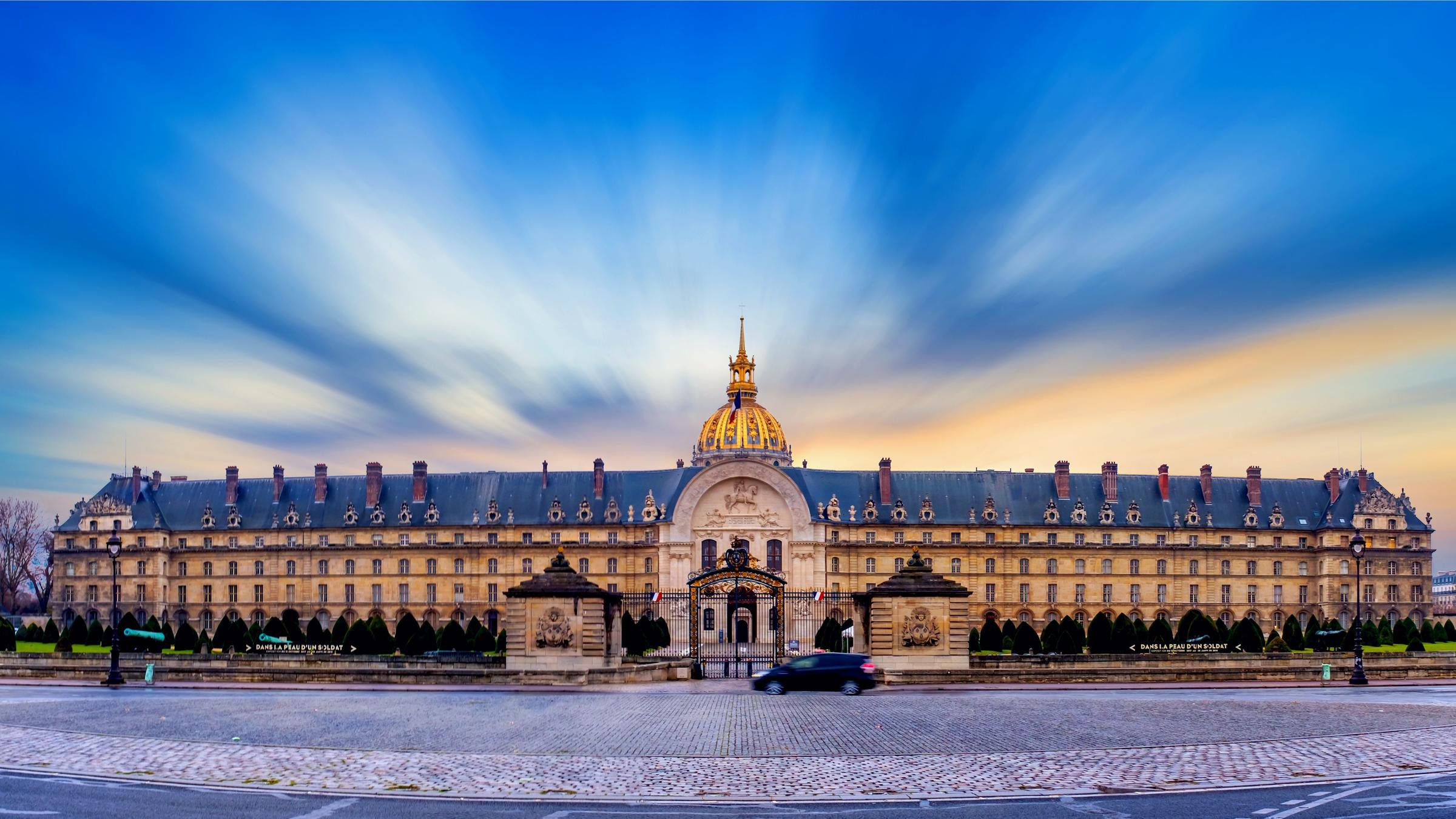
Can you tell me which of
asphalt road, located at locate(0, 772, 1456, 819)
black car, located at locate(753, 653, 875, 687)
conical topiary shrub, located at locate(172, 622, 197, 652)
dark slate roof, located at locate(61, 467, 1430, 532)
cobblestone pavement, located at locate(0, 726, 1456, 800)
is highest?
dark slate roof, located at locate(61, 467, 1430, 532)

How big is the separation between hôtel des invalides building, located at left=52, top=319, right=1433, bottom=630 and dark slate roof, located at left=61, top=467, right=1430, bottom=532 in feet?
0.55

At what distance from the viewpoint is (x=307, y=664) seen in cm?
3903

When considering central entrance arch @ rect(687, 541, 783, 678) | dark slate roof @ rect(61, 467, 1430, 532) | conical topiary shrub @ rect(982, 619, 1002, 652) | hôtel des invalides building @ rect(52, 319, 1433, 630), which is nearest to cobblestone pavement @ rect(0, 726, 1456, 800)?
central entrance arch @ rect(687, 541, 783, 678)

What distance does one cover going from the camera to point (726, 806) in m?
16.5

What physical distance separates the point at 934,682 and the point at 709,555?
5375cm

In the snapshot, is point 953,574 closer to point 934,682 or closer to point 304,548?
point 304,548

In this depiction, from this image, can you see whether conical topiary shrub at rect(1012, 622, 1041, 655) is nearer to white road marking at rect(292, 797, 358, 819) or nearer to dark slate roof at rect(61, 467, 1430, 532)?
dark slate roof at rect(61, 467, 1430, 532)

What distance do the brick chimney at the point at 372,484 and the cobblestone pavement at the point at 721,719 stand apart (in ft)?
197

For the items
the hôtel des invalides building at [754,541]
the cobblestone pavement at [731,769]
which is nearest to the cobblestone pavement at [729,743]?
the cobblestone pavement at [731,769]

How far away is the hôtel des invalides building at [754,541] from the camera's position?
90.3 meters

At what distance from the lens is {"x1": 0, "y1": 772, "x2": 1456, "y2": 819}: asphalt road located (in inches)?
624

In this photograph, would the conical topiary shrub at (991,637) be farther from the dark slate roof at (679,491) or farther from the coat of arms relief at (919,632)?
the dark slate roof at (679,491)

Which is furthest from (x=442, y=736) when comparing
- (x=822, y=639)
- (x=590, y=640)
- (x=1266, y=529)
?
(x=1266, y=529)

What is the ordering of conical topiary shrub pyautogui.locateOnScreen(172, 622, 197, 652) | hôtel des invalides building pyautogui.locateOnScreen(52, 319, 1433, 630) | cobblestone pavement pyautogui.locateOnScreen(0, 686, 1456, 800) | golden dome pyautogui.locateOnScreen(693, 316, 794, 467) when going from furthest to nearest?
golden dome pyautogui.locateOnScreen(693, 316, 794, 467)
hôtel des invalides building pyautogui.locateOnScreen(52, 319, 1433, 630)
conical topiary shrub pyautogui.locateOnScreen(172, 622, 197, 652)
cobblestone pavement pyautogui.locateOnScreen(0, 686, 1456, 800)
